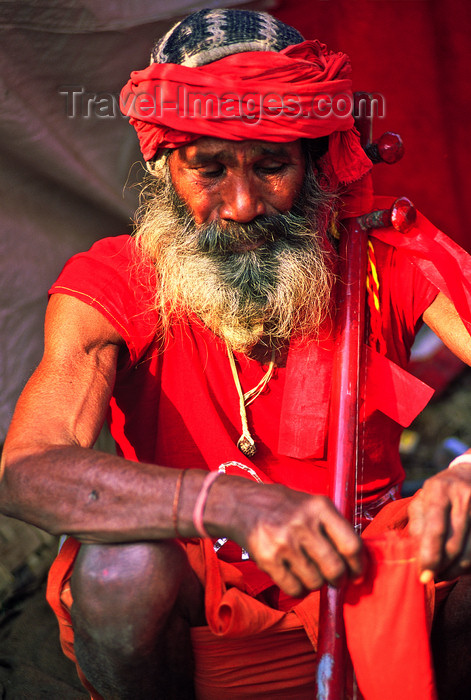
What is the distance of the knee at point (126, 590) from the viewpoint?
5.95 ft

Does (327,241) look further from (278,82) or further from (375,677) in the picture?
(375,677)

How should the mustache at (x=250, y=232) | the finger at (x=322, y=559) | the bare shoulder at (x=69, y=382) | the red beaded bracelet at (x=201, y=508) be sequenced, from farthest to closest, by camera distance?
1. the mustache at (x=250, y=232)
2. the bare shoulder at (x=69, y=382)
3. the red beaded bracelet at (x=201, y=508)
4. the finger at (x=322, y=559)

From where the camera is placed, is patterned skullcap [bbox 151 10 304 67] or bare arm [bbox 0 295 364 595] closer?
bare arm [bbox 0 295 364 595]

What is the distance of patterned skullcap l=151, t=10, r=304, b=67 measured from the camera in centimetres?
228

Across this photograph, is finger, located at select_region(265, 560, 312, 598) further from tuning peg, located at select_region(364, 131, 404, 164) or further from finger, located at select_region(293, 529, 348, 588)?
tuning peg, located at select_region(364, 131, 404, 164)

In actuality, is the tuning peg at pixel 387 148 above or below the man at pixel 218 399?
above

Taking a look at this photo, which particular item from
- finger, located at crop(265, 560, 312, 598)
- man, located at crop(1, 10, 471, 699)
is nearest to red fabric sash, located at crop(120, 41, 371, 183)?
man, located at crop(1, 10, 471, 699)

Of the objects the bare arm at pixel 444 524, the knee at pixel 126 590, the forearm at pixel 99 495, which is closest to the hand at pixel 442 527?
the bare arm at pixel 444 524

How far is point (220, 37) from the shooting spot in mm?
2287

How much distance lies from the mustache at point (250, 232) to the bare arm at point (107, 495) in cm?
45

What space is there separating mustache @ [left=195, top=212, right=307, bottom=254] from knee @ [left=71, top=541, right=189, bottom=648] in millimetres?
935

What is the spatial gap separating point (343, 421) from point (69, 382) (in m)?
0.77

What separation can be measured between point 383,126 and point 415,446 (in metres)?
1.57

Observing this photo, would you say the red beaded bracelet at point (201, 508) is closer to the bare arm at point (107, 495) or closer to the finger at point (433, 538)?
the bare arm at point (107, 495)
